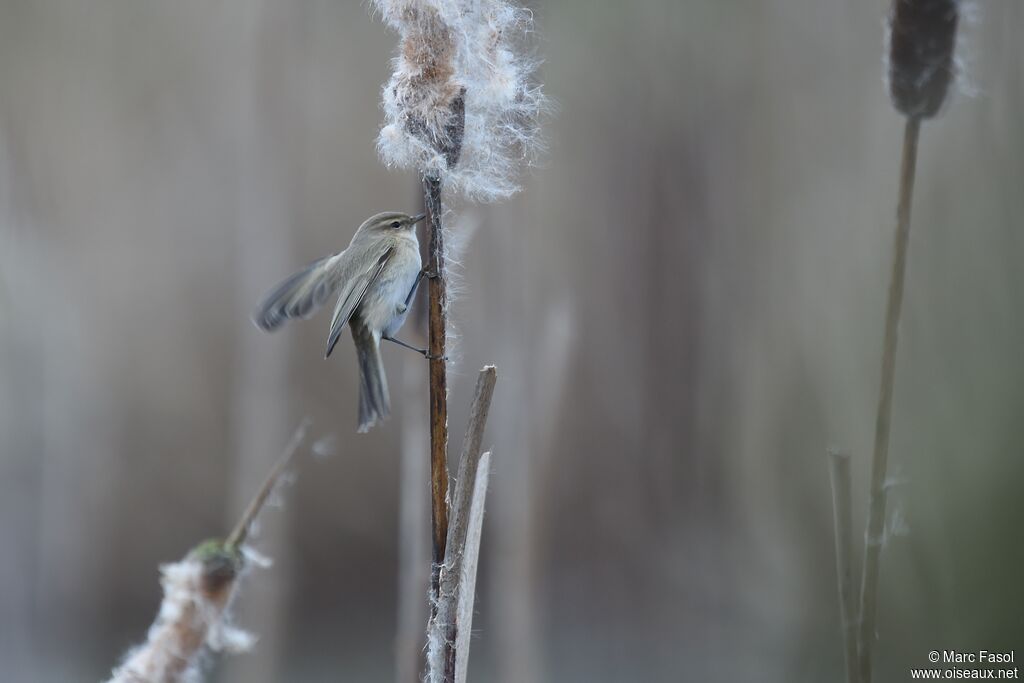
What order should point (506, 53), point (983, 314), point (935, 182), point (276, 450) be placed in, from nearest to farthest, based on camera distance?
point (506, 53)
point (983, 314)
point (935, 182)
point (276, 450)

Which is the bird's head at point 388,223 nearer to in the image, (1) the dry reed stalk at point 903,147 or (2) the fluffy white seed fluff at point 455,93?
(2) the fluffy white seed fluff at point 455,93

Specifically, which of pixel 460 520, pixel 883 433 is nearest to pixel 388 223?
pixel 460 520

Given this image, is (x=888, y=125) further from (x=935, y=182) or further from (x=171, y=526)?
(x=171, y=526)

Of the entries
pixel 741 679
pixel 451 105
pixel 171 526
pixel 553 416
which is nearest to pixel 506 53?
pixel 451 105

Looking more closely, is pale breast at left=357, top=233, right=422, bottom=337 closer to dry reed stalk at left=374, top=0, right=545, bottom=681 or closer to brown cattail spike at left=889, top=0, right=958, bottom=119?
dry reed stalk at left=374, top=0, right=545, bottom=681

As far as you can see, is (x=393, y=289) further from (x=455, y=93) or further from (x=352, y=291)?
(x=455, y=93)

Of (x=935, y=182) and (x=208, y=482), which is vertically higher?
(x=935, y=182)

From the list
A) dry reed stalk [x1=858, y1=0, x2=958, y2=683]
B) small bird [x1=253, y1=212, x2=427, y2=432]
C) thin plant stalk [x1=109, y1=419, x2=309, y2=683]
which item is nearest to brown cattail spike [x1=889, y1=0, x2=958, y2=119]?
dry reed stalk [x1=858, y1=0, x2=958, y2=683]
